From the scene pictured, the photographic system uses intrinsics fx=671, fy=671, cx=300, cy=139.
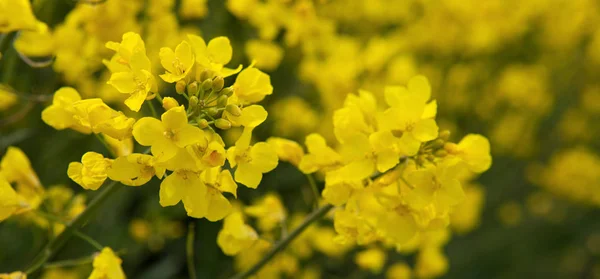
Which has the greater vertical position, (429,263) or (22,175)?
(22,175)

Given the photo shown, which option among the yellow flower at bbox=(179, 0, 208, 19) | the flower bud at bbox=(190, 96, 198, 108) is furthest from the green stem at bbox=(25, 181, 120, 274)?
Answer: the yellow flower at bbox=(179, 0, 208, 19)

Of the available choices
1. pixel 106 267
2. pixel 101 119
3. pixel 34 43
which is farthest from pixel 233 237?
pixel 34 43

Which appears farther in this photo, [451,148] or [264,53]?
[264,53]

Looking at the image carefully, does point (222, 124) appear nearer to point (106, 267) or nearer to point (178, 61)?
point (178, 61)

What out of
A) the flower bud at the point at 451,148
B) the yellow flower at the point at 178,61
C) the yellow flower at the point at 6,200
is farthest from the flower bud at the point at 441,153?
the yellow flower at the point at 6,200

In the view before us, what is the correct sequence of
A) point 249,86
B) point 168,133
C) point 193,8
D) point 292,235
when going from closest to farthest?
1. point 168,133
2. point 249,86
3. point 292,235
4. point 193,8

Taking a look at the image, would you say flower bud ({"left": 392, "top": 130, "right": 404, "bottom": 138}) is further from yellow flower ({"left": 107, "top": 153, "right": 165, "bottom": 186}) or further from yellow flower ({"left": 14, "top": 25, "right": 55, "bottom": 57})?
yellow flower ({"left": 14, "top": 25, "right": 55, "bottom": 57})
